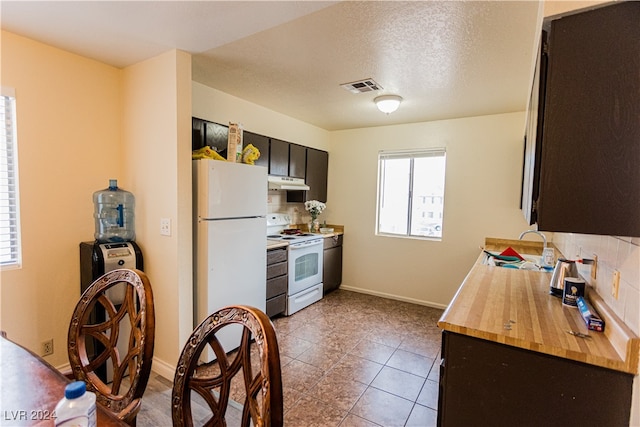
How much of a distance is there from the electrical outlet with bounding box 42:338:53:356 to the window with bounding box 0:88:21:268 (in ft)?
1.93

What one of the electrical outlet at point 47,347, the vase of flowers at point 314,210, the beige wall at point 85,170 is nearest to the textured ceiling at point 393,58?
the beige wall at point 85,170

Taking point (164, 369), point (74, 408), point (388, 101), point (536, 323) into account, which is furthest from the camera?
point (388, 101)

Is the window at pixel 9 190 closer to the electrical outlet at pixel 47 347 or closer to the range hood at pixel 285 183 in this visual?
the electrical outlet at pixel 47 347

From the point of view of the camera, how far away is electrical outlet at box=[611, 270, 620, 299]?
3.76 ft

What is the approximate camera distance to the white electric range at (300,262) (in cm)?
349

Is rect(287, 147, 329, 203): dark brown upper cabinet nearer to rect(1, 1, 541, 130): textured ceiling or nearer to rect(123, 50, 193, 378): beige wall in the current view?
rect(1, 1, 541, 130): textured ceiling

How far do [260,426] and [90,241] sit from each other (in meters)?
2.26

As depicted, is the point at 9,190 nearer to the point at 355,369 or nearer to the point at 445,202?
the point at 355,369

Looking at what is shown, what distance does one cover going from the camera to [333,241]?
14.1 feet

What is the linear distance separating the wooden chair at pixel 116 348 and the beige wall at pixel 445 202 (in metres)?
3.47

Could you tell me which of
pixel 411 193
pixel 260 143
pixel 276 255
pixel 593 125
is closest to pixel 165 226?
pixel 276 255

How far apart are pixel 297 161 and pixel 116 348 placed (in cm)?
306

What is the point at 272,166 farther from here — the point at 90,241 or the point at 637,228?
the point at 637,228

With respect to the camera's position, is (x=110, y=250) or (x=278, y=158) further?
(x=278, y=158)
